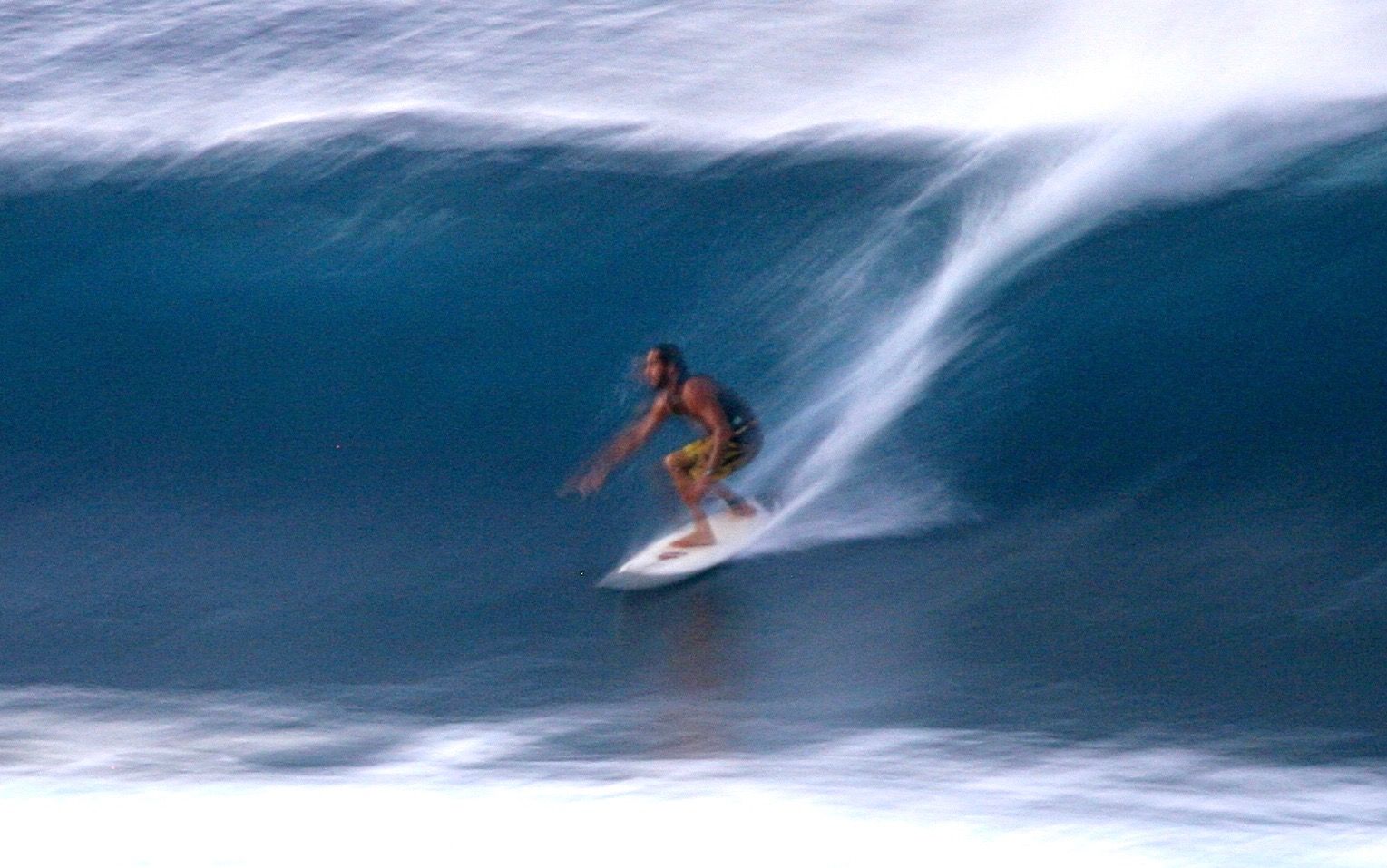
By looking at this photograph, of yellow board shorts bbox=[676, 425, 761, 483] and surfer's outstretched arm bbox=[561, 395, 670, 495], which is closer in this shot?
surfer's outstretched arm bbox=[561, 395, 670, 495]

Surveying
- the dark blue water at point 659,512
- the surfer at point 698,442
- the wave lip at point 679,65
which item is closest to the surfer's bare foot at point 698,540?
the surfer at point 698,442

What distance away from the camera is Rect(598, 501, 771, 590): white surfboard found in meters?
7.89

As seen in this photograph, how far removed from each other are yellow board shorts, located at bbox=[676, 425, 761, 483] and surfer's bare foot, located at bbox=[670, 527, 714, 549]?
0.24 metres

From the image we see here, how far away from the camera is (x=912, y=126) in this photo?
1142 cm

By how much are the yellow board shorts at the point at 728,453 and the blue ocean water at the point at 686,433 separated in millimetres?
413

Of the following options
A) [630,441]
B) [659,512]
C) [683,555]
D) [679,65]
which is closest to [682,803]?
[683,555]

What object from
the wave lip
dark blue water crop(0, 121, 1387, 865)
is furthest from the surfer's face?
the wave lip

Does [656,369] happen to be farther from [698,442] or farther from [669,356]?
[698,442]

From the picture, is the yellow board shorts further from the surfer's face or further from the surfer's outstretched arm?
the surfer's face

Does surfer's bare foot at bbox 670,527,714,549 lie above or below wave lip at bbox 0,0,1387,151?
below

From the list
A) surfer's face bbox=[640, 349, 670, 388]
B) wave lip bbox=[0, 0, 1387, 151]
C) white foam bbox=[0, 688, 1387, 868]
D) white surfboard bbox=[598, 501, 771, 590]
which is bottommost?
white foam bbox=[0, 688, 1387, 868]

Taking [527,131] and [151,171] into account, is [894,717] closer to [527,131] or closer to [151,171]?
[527,131]

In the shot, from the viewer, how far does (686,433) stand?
9.24m

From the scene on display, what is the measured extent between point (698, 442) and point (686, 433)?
1.22m
